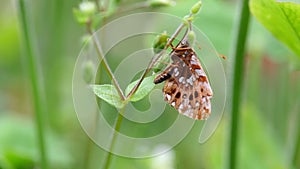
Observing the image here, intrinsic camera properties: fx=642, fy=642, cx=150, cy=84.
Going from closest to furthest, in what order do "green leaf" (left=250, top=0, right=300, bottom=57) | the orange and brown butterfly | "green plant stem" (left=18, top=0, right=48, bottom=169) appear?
the orange and brown butterfly < "green leaf" (left=250, top=0, right=300, bottom=57) < "green plant stem" (left=18, top=0, right=48, bottom=169)

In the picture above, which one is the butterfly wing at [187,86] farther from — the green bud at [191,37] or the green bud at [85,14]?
the green bud at [85,14]

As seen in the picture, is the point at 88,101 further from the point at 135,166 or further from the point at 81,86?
the point at 135,166

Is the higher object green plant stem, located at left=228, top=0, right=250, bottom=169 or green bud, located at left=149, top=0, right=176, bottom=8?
green bud, located at left=149, top=0, right=176, bottom=8

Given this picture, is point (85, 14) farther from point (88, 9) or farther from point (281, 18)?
point (281, 18)

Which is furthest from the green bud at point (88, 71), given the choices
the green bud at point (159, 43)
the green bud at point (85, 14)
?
the green bud at point (159, 43)

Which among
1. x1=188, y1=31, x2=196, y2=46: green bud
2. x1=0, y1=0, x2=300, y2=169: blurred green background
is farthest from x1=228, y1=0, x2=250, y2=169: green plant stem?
x1=188, y1=31, x2=196, y2=46: green bud

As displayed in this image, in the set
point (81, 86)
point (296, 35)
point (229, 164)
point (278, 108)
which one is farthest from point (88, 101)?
point (296, 35)

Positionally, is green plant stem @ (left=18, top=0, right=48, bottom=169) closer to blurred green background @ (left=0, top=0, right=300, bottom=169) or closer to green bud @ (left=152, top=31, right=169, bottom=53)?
blurred green background @ (left=0, top=0, right=300, bottom=169)
